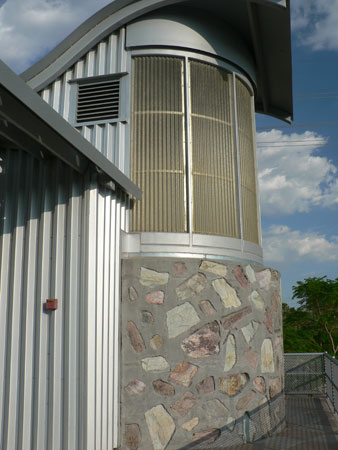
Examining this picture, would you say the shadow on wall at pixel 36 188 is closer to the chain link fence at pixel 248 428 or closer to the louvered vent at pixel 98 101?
the louvered vent at pixel 98 101

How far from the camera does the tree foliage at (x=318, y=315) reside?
24.9 m

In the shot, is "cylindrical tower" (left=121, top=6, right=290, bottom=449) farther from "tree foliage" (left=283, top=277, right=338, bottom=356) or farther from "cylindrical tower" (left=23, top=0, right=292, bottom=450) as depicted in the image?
"tree foliage" (left=283, top=277, right=338, bottom=356)

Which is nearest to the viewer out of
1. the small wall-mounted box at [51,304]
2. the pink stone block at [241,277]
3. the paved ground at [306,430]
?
the small wall-mounted box at [51,304]

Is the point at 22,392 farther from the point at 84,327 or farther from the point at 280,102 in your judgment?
the point at 280,102

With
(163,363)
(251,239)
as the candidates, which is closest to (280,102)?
(251,239)

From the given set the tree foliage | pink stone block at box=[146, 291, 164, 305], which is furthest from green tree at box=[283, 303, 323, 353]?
pink stone block at box=[146, 291, 164, 305]

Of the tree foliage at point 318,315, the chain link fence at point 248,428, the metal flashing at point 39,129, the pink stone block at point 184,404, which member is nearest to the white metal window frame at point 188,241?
the metal flashing at point 39,129

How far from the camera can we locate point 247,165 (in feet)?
26.8

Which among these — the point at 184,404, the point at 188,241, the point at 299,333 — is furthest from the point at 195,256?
the point at 299,333

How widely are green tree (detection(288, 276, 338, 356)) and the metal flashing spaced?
21567 millimetres

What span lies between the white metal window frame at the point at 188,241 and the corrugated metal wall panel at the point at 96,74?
0.22 meters

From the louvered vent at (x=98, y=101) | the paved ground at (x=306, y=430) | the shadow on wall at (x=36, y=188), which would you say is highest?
the louvered vent at (x=98, y=101)

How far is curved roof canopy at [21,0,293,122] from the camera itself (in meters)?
7.45

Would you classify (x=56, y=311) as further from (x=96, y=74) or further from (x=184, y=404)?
(x=96, y=74)
